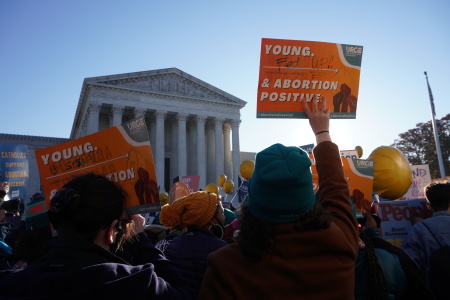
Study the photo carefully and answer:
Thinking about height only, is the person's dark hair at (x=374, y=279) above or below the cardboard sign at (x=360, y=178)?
below

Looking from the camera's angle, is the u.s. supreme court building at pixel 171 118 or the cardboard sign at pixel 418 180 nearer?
the cardboard sign at pixel 418 180

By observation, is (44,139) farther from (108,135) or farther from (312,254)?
(312,254)

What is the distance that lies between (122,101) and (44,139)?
12.0 metres

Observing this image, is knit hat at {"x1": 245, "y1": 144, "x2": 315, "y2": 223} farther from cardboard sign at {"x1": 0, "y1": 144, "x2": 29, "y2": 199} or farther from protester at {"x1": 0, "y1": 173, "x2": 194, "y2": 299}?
cardboard sign at {"x1": 0, "y1": 144, "x2": 29, "y2": 199}

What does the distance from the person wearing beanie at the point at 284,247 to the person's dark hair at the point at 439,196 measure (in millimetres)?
2152

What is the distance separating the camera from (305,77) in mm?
3439

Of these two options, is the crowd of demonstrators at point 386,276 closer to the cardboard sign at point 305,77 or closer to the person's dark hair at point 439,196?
the person's dark hair at point 439,196

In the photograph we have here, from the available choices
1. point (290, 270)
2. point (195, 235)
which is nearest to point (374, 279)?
point (290, 270)

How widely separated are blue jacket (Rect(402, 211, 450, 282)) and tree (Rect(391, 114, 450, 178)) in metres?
37.4

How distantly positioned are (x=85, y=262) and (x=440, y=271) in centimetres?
282

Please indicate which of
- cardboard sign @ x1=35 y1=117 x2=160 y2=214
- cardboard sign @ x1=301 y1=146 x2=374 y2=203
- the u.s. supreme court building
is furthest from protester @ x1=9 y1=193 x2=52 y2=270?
the u.s. supreme court building

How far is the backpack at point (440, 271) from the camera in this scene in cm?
281

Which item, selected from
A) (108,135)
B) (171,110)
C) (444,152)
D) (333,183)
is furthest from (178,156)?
(333,183)

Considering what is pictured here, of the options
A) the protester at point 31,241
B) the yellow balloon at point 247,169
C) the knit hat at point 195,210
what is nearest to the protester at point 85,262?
the protester at point 31,241
